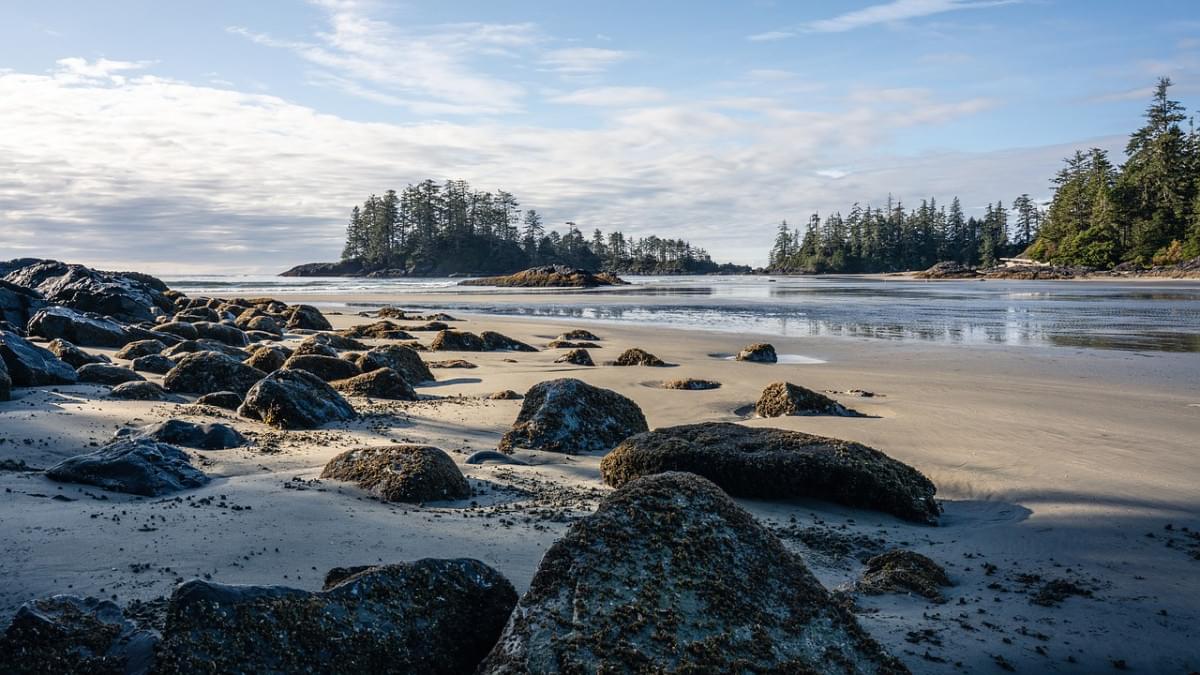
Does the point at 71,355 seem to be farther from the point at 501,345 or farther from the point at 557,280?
the point at 557,280

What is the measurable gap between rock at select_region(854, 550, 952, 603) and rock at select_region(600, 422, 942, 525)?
3.65 ft

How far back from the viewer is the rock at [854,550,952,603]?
398 centimetres

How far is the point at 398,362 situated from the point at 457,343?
5.74 metres

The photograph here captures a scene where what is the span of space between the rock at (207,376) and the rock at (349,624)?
7.64 m

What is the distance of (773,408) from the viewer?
9.03 metres

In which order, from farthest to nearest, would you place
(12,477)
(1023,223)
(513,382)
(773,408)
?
(1023,223), (513,382), (773,408), (12,477)

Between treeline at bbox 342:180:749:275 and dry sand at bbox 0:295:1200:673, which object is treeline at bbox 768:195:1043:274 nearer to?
treeline at bbox 342:180:749:275

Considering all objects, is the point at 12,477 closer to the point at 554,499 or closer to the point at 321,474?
the point at 321,474

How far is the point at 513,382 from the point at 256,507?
723 centimetres

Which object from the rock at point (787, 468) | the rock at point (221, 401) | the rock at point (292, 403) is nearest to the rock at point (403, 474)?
the rock at point (787, 468)

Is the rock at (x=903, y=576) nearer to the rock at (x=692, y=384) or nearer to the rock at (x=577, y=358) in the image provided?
the rock at (x=692, y=384)

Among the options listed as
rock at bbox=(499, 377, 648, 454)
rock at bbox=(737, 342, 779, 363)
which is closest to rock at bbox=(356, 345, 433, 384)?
rock at bbox=(499, 377, 648, 454)

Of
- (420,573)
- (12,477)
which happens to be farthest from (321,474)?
(420,573)

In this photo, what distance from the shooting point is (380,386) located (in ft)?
33.3
